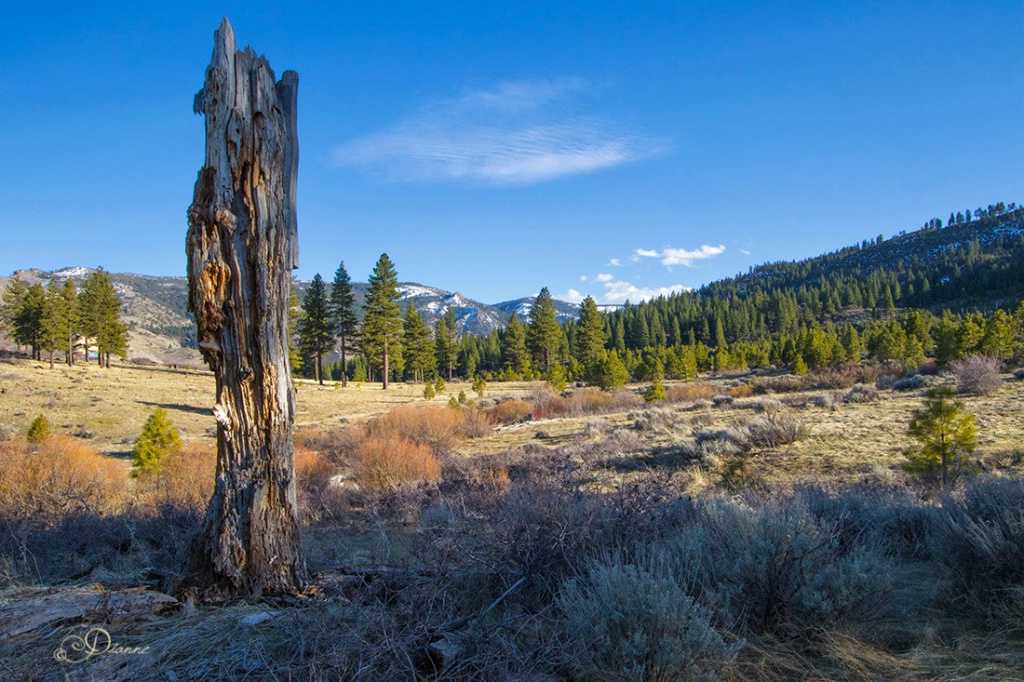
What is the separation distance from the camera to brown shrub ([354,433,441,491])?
1046cm

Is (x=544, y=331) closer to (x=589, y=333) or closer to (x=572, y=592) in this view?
(x=589, y=333)

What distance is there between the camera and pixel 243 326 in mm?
3875

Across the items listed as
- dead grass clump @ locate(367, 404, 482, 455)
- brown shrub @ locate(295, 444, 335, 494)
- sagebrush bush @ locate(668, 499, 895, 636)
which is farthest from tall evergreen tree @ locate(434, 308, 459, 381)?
sagebrush bush @ locate(668, 499, 895, 636)

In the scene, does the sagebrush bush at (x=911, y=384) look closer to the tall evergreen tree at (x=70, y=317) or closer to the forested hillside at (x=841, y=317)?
the forested hillside at (x=841, y=317)

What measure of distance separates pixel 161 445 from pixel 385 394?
2763 cm

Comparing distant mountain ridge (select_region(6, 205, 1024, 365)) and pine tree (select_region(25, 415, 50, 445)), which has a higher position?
distant mountain ridge (select_region(6, 205, 1024, 365))

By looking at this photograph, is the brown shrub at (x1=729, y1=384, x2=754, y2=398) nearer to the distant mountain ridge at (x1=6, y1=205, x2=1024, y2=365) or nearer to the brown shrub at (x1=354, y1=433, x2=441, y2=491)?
the brown shrub at (x1=354, y1=433, x2=441, y2=491)

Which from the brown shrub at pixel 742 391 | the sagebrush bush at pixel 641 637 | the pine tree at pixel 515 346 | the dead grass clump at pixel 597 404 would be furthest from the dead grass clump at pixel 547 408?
the pine tree at pixel 515 346

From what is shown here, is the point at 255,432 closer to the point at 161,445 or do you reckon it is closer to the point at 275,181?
the point at 275,181

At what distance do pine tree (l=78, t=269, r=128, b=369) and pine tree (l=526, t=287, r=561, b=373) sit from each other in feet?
136

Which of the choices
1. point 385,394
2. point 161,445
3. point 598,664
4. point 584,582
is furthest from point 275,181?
point 385,394

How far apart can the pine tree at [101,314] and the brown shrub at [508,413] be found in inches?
1576

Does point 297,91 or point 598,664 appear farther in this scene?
point 297,91

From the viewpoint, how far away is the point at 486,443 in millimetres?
17109
